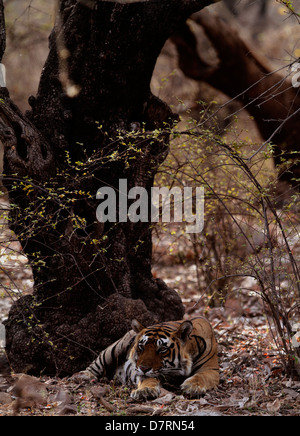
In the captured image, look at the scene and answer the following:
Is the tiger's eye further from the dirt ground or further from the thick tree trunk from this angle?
the thick tree trunk

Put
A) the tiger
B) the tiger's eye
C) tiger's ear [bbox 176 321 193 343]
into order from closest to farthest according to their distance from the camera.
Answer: the tiger < the tiger's eye < tiger's ear [bbox 176 321 193 343]

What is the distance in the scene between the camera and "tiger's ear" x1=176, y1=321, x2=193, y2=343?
457 cm

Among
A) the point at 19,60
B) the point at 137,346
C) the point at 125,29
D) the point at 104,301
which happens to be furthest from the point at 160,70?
the point at 137,346

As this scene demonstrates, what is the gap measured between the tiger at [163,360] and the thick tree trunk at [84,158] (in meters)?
0.30

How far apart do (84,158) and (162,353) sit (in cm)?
217

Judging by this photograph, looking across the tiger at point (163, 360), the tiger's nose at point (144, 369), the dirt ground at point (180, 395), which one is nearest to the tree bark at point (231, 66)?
the dirt ground at point (180, 395)

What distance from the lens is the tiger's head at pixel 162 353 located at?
4.39 metres

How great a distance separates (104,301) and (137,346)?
→ 88 cm

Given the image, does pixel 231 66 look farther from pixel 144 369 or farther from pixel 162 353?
pixel 144 369

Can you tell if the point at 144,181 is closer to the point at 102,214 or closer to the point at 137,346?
the point at 102,214

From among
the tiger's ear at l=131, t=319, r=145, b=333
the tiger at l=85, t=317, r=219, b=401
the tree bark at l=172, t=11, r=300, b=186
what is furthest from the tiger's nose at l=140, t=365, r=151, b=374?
the tree bark at l=172, t=11, r=300, b=186

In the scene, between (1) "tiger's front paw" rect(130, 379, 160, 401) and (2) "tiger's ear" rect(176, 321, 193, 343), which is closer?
(1) "tiger's front paw" rect(130, 379, 160, 401)

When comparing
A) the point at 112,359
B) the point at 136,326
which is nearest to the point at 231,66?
the point at 136,326

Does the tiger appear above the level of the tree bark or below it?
below
